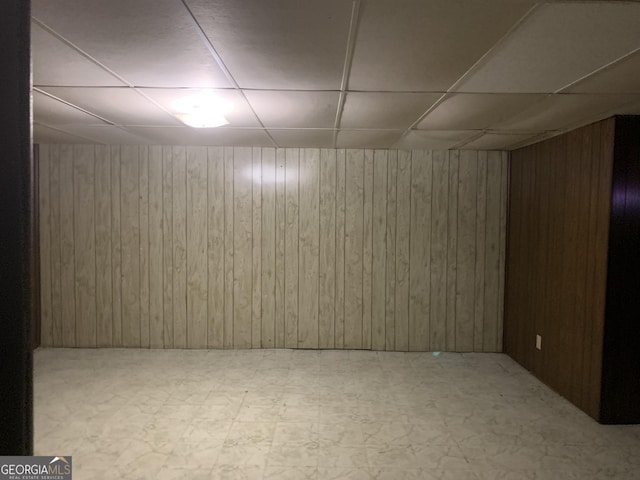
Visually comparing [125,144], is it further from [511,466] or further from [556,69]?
[511,466]

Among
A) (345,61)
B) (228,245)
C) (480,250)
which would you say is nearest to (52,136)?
(228,245)

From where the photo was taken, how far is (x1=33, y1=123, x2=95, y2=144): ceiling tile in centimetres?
347

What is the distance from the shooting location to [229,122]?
310 centimetres

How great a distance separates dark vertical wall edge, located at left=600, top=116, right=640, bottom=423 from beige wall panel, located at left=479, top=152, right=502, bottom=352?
5.08ft

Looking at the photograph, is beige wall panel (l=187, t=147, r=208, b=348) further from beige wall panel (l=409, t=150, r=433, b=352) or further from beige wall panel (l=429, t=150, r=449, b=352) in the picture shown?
beige wall panel (l=429, t=150, r=449, b=352)

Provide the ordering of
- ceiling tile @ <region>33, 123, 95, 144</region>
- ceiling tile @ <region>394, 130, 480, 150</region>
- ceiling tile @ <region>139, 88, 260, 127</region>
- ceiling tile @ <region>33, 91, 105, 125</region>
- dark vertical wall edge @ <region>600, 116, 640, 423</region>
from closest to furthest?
ceiling tile @ <region>139, 88, 260, 127</region> < ceiling tile @ <region>33, 91, 105, 125</region> < dark vertical wall edge @ <region>600, 116, 640, 423</region> < ceiling tile @ <region>394, 130, 480, 150</region> < ceiling tile @ <region>33, 123, 95, 144</region>

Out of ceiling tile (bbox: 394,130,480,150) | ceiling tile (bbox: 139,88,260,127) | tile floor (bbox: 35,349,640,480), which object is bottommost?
tile floor (bbox: 35,349,640,480)

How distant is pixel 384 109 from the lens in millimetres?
2631

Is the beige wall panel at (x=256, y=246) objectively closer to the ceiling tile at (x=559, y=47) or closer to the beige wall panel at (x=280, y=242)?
the beige wall panel at (x=280, y=242)

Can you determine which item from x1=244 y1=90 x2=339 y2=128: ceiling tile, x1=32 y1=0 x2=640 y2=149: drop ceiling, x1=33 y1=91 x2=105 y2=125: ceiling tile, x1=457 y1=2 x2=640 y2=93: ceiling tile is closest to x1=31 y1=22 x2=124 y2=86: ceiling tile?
x1=32 y1=0 x2=640 y2=149: drop ceiling

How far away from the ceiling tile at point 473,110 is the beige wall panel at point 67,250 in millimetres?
3781

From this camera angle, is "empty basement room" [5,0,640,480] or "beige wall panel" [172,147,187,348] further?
"beige wall panel" [172,147,187,348]

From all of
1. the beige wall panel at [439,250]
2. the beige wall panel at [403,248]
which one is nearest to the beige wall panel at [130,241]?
the beige wall panel at [403,248]

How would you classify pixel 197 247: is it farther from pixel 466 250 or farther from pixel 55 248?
pixel 466 250
